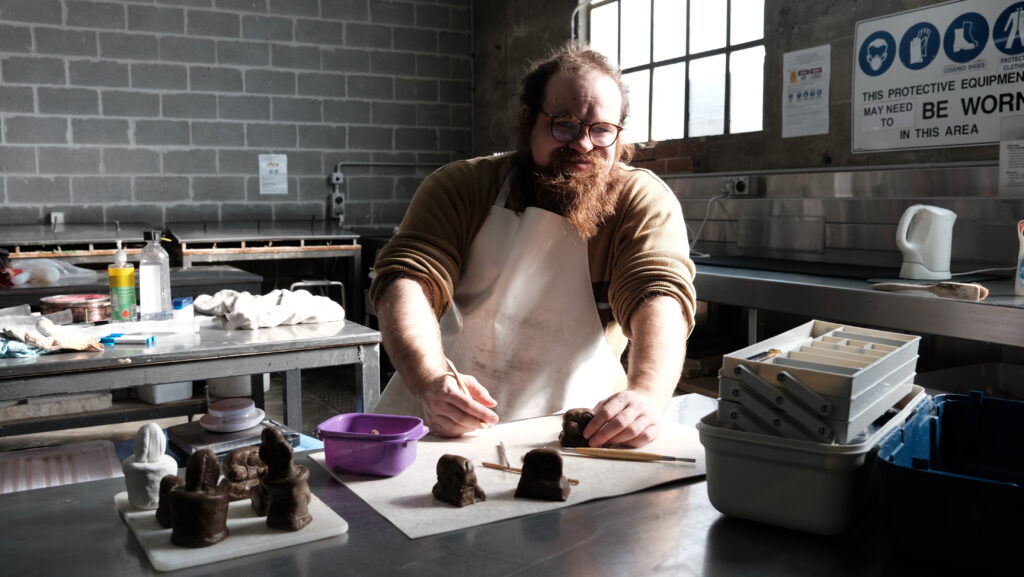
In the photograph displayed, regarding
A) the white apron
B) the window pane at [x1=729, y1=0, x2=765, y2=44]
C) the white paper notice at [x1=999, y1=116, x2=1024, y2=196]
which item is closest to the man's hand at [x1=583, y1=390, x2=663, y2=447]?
the white apron

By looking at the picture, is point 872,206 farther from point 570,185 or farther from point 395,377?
point 395,377

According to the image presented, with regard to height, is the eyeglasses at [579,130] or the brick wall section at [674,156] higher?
the brick wall section at [674,156]

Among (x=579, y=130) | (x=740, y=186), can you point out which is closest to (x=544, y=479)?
(x=579, y=130)

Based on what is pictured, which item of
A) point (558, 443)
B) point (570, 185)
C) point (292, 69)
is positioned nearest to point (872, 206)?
point (570, 185)

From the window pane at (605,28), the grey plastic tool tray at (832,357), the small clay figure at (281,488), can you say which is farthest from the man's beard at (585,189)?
the window pane at (605,28)

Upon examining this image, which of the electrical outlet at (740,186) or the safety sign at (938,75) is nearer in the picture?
the safety sign at (938,75)

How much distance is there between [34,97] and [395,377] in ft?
14.6

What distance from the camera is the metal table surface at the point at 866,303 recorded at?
2135mm

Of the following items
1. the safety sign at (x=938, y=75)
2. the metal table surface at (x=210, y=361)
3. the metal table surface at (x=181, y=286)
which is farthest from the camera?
the metal table surface at (x=181, y=286)

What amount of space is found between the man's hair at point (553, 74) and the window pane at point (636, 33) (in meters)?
2.72

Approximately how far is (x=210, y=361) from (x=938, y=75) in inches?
108

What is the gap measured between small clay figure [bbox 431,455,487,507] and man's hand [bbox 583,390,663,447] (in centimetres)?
27

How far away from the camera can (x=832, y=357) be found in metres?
1.06

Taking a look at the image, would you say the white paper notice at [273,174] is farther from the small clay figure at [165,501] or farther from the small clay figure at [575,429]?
the small clay figure at [165,501]
